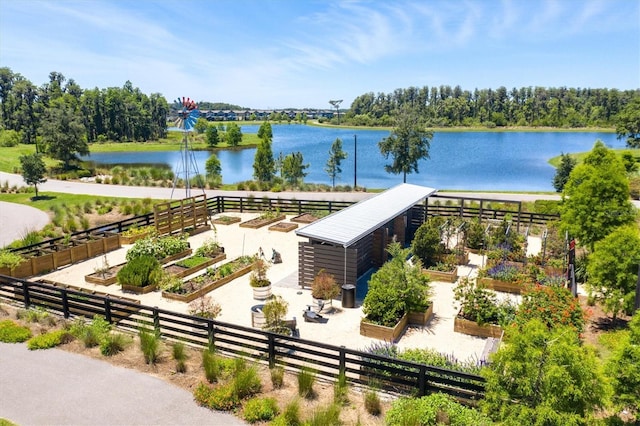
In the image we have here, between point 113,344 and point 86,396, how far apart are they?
175cm

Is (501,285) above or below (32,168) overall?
below

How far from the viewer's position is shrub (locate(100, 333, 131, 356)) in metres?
10.2

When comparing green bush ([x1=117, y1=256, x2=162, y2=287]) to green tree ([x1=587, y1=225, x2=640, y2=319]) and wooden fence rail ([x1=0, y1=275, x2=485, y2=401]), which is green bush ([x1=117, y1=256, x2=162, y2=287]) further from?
green tree ([x1=587, y1=225, x2=640, y2=319])

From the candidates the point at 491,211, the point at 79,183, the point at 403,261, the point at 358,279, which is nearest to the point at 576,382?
the point at 403,261

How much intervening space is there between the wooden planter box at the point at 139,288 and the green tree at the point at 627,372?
12.5 metres

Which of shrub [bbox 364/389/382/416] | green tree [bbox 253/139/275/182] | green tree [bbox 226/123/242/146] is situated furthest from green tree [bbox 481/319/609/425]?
green tree [bbox 226/123/242/146]

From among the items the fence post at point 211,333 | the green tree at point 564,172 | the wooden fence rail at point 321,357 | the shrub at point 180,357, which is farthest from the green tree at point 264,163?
the shrub at point 180,357

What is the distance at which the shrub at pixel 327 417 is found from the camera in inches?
287

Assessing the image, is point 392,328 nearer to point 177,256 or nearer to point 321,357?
point 321,357

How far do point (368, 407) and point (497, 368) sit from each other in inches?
102

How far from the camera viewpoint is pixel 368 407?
8133 millimetres

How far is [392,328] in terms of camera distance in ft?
36.8

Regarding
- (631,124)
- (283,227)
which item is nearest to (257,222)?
(283,227)

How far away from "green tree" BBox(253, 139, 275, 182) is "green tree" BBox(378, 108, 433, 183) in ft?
37.6
